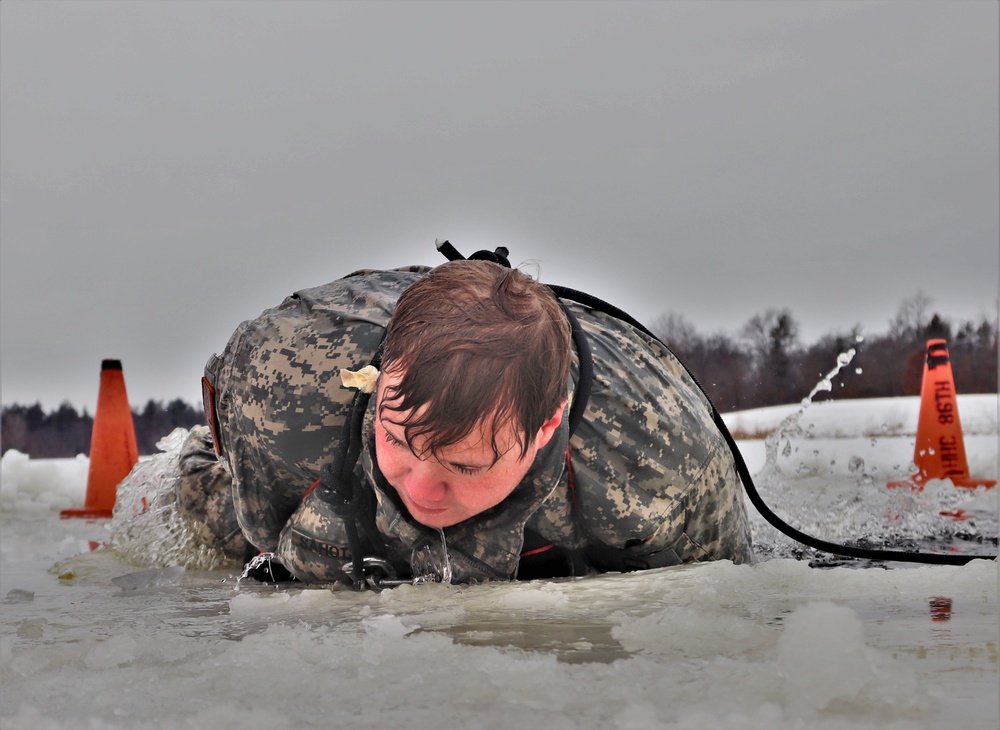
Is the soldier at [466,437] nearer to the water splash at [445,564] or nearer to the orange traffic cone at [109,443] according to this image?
the water splash at [445,564]

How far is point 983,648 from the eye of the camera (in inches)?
54.4

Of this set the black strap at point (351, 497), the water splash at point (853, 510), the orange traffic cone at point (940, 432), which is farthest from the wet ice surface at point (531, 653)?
the orange traffic cone at point (940, 432)

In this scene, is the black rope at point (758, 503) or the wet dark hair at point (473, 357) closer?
the wet dark hair at point (473, 357)

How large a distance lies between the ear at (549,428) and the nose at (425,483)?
0.69ft

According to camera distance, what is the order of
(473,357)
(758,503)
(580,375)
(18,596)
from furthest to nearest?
(758,503) < (18,596) < (580,375) < (473,357)

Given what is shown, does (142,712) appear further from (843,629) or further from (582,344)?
(582,344)

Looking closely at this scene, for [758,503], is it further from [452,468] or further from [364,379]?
[364,379]

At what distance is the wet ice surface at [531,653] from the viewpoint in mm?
1146

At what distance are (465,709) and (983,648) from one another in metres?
0.81

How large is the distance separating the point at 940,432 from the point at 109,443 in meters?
4.46

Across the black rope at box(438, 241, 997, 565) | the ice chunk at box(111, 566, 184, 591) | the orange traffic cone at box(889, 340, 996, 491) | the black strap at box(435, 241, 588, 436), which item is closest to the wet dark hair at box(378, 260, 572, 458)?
the black strap at box(435, 241, 588, 436)

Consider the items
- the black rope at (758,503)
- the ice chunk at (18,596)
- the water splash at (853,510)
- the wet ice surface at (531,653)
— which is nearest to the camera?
the wet ice surface at (531,653)

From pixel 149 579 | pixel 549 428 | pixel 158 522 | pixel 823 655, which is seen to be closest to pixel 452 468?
pixel 549 428

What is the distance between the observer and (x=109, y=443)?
196 inches
